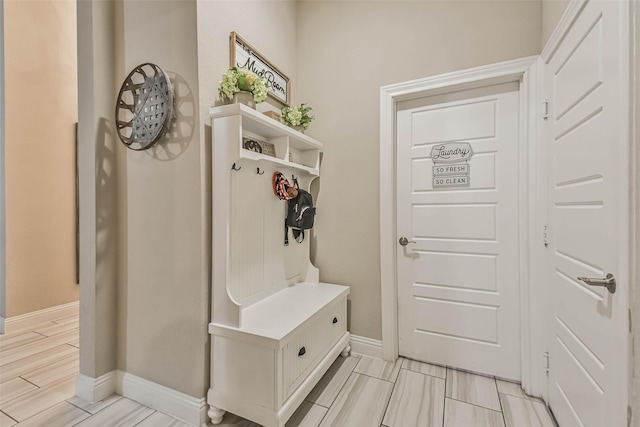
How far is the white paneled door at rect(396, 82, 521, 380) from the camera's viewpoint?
1851 mm

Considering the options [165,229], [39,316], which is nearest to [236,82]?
[165,229]

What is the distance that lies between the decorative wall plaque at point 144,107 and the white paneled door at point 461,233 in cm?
155

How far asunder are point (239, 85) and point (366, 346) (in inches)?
78.0

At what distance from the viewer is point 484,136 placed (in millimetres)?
1901

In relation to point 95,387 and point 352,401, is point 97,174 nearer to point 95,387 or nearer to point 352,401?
point 95,387

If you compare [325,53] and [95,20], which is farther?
[325,53]

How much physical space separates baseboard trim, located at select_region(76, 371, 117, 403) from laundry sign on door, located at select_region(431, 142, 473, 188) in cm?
242

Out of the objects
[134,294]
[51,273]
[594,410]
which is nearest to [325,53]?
[134,294]

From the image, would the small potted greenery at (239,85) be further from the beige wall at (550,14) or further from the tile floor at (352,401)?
the tile floor at (352,401)

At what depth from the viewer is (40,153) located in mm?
2766

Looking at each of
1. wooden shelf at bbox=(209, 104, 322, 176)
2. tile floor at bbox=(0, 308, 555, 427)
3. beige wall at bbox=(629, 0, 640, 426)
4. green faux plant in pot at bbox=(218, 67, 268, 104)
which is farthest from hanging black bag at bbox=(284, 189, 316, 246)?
beige wall at bbox=(629, 0, 640, 426)

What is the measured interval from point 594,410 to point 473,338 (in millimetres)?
862

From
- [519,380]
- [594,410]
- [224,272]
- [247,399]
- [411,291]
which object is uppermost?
[224,272]

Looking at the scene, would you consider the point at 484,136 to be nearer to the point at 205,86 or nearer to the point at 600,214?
the point at 600,214
